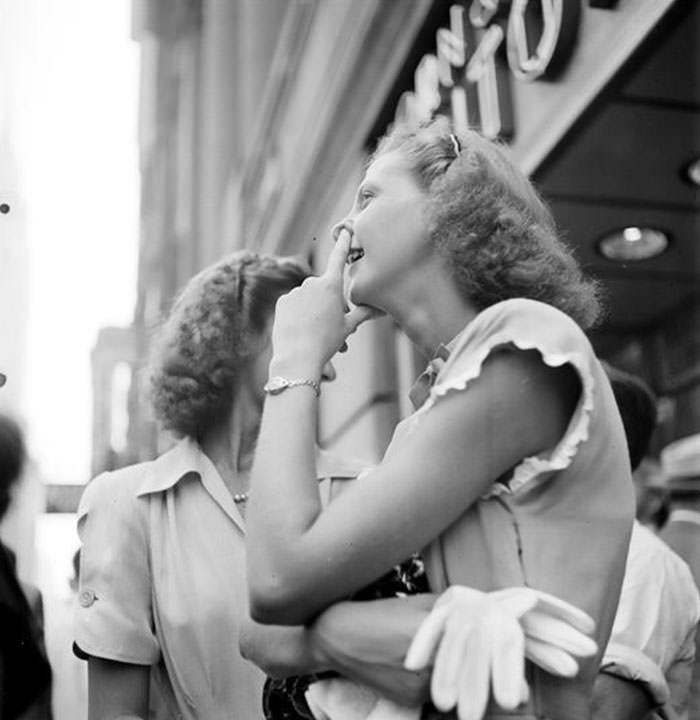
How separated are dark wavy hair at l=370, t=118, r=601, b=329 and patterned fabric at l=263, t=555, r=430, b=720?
1.06ft

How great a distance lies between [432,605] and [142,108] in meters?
1.08

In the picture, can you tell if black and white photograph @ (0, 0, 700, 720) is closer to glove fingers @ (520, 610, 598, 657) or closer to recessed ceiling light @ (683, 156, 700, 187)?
glove fingers @ (520, 610, 598, 657)

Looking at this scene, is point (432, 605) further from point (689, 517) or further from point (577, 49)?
point (577, 49)

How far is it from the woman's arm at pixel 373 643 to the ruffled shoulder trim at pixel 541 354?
145mm

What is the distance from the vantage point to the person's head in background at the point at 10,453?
4.32 ft

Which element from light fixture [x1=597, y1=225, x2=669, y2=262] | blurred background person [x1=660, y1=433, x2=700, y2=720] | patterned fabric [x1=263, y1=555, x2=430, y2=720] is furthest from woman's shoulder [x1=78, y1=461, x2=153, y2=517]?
light fixture [x1=597, y1=225, x2=669, y2=262]

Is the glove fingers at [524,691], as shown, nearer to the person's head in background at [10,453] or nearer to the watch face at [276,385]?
the watch face at [276,385]

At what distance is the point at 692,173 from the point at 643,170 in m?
0.17

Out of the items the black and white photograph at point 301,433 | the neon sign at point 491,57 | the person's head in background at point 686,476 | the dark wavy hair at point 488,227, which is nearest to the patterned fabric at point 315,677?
the black and white photograph at point 301,433

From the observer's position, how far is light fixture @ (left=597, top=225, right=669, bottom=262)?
11.9 ft

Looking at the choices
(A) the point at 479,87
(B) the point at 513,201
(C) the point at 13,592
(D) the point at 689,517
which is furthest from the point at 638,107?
(C) the point at 13,592

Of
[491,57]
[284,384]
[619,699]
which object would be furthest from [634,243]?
[284,384]

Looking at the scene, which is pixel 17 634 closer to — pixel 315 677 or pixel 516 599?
pixel 315 677

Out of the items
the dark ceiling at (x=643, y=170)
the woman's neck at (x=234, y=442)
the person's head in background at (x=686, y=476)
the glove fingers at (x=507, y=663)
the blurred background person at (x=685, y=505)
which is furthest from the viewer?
the dark ceiling at (x=643, y=170)
